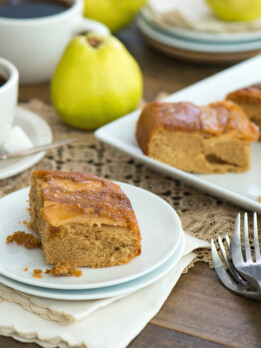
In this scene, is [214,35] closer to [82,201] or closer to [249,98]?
[249,98]

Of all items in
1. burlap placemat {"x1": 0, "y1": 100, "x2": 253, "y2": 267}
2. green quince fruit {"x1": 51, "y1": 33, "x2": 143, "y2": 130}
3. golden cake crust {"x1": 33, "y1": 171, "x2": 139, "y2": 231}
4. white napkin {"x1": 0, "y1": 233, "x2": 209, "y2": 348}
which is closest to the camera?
white napkin {"x1": 0, "y1": 233, "x2": 209, "y2": 348}

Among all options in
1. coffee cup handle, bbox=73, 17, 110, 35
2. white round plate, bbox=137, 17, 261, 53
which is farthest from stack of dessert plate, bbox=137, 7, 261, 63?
coffee cup handle, bbox=73, 17, 110, 35

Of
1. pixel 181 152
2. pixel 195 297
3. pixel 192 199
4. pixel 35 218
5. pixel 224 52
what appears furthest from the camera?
pixel 224 52

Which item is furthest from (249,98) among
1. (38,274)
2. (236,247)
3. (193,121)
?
(38,274)

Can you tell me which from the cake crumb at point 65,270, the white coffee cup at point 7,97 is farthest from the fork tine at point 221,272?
the white coffee cup at point 7,97

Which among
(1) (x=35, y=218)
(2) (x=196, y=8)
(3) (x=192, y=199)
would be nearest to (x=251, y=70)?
(2) (x=196, y=8)

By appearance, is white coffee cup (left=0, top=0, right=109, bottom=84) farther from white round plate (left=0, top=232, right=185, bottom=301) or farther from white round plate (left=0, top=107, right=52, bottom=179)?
white round plate (left=0, top=232, right=185, bottom=301)

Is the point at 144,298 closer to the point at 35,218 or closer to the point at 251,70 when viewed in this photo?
the point at 35,218
